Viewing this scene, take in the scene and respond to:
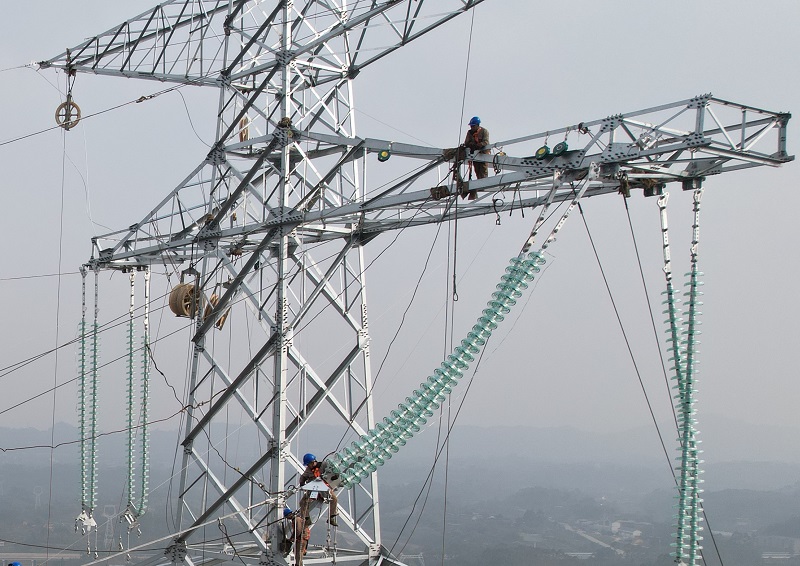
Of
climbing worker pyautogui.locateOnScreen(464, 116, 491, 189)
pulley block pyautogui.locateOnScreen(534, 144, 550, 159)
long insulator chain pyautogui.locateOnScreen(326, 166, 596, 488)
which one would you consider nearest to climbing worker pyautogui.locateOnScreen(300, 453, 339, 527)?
long insulator chain pyautogui.locateOnScreen(326, 166, 596, 488)

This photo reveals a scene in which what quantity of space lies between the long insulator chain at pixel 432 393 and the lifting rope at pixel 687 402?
177 cm

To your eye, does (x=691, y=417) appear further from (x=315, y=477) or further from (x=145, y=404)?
(x=145, y=404)

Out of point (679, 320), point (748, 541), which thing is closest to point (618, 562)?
point (748, 541)

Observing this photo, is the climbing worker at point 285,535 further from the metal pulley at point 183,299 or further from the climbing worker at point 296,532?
the metal pulley at point 183,299

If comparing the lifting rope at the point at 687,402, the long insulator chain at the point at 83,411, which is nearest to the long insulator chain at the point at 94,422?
the long insulator chain at the point at 83,411

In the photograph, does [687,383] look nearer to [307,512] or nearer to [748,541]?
[307,512]

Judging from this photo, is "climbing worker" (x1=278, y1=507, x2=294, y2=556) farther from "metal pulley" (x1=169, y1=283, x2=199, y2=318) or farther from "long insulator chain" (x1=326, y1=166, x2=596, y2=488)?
"metal pulley" (x1=169, y1=283, x2=199, y2=318)

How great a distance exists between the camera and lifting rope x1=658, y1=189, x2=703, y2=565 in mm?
12773

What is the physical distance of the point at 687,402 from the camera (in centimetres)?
1312

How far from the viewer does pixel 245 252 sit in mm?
21094

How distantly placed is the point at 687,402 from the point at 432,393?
371 centimetres

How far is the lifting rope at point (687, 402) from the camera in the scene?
12.8m

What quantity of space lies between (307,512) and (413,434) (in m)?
2.73

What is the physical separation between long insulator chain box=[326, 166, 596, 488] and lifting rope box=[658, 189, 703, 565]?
1.77 metres
